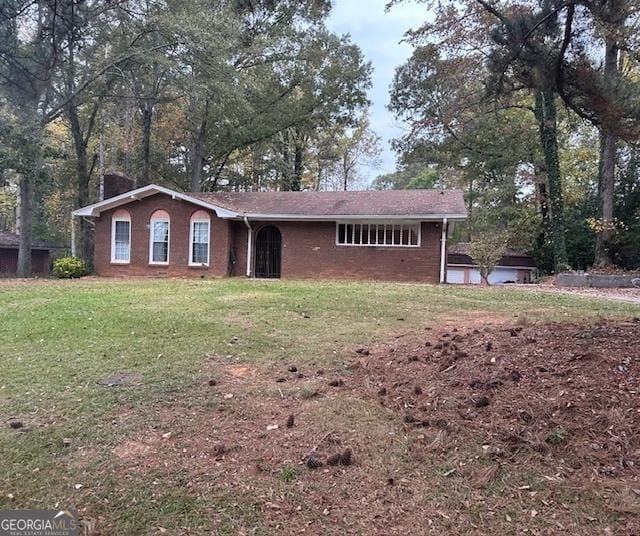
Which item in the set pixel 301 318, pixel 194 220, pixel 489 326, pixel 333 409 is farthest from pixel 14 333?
pixel 194 220

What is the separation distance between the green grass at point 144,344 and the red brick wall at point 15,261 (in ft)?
78.5

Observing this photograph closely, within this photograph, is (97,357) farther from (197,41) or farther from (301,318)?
(197,41)

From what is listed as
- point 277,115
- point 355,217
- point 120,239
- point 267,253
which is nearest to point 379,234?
point 355,217

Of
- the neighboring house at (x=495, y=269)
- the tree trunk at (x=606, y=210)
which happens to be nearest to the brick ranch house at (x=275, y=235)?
the tree trunk at (x=606, y=210)

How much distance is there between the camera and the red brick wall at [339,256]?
56.0 ft

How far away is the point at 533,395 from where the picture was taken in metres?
3.56

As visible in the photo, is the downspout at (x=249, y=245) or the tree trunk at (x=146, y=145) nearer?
the downspout at (x=249, y=245)

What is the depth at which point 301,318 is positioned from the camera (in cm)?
761

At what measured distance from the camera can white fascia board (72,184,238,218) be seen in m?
17.6

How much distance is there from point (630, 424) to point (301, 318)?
508 cm

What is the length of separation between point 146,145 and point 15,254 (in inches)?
546

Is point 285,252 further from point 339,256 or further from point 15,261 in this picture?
point 15,261

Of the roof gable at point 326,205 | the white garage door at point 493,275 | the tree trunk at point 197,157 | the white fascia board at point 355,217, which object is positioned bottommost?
the white garage door at point 493,275

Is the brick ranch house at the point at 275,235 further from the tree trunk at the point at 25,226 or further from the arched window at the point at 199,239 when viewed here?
the tree trunk at the point at 25,226
